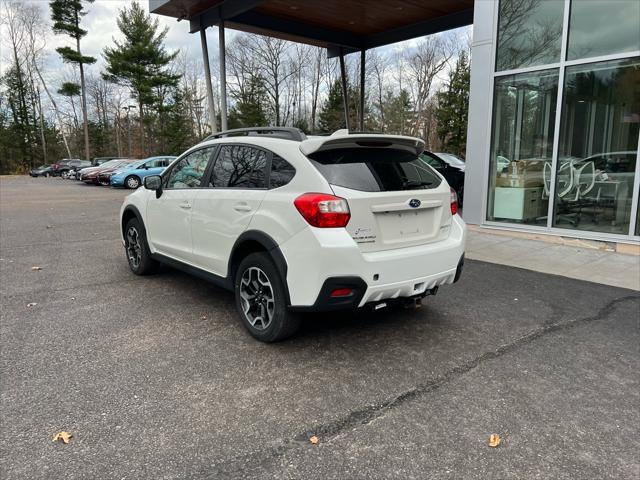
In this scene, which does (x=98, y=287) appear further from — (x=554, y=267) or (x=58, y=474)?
(x=554, y=267)

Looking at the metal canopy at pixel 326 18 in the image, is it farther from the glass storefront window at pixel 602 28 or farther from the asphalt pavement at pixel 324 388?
the asphalt pavement at pixel 324 388

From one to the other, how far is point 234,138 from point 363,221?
1719 millimetres

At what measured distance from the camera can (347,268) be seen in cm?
320

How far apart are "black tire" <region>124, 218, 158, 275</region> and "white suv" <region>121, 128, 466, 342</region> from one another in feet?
4.49

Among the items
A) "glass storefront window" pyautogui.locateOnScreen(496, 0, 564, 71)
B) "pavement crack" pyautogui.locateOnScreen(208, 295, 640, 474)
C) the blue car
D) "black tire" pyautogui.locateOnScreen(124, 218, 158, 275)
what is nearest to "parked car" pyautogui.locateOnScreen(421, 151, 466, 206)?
"glass storefront window" pyautogui.locateOnScreen(496, 0, 564, 71)

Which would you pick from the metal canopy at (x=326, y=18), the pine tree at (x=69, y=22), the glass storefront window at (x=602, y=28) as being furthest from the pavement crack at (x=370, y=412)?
the pine tree at (x=69, y=22)

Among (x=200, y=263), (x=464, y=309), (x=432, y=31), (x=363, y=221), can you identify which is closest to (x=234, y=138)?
(x=200, y=263)

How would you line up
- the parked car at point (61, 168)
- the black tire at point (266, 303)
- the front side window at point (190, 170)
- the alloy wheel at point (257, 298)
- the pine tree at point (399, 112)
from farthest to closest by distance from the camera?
1. the pine tree at point (399, 112)
2. the parked car at point (61, 168)
3. the front side window at point (190, 170)
4. the alloy wheel at point (257, 298)
5. the black tire at point (266, 303)

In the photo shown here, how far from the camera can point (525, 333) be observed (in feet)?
13.4

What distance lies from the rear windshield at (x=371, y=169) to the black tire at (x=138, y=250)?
306 centimetres

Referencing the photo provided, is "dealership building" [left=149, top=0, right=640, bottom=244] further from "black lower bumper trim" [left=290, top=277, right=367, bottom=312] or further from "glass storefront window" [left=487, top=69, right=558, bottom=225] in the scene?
"black lower bumper trim" [left=290, top=277, right=367, bottom=312]

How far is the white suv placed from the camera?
128 inches

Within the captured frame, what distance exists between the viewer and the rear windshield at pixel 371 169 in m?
3.42

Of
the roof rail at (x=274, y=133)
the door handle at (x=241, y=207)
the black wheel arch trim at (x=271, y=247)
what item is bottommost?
the black wheel arch trim at (x=271, y=247)
